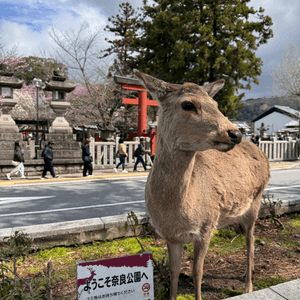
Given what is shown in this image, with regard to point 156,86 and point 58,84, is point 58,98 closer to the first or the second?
point 58,84

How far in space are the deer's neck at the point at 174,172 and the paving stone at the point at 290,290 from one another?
128 cm

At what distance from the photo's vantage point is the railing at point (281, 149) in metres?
18.9

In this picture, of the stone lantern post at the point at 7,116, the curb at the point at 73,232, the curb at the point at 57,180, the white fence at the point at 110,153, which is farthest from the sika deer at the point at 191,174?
the stone lantern post at the point at 7,116

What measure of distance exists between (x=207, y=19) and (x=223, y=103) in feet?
24.3

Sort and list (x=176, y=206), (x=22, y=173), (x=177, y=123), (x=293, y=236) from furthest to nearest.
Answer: (x=22, y=173) < (x=293, y=236) < (x=176, y=206) < (x=177, y=123)

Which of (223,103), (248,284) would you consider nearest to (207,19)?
(223,103)

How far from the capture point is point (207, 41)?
69.6ft

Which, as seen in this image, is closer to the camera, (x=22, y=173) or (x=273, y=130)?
(x=22, y=173)

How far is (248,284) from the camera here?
9.40ft

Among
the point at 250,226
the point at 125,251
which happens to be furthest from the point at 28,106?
the point at 250,226

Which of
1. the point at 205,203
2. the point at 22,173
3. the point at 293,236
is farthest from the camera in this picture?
the point at 22,173

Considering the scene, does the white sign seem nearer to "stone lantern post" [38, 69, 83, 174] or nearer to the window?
"stone lantern post" [38, 69, 83, 174]

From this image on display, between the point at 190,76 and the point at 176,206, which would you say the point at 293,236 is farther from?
the point at 190,76

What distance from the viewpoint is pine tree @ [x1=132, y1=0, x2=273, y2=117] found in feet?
68.5
